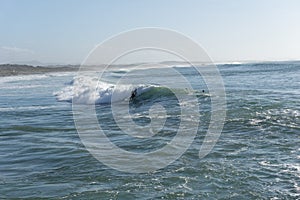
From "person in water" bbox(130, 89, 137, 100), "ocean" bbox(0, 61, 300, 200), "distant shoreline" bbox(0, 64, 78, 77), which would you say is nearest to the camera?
"ocean" bbox(0, 61, 300, 200)

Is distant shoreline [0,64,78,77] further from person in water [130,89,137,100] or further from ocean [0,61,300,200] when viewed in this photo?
ocean [0,61,300,200]

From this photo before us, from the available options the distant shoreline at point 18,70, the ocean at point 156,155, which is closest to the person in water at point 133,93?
the ocean at point 156,155

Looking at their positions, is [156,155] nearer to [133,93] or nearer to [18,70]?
[133,93]

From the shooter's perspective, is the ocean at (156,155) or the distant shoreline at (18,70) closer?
the ocean at (156,155)

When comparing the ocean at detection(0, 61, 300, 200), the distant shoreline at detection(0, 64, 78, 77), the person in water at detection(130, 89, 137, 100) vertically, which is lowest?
the ocean at detection(0, 61, 300, 200)

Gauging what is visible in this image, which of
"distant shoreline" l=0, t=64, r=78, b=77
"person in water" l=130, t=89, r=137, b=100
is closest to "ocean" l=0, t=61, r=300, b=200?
"person in water" l=130, t=89, r=137, b=100

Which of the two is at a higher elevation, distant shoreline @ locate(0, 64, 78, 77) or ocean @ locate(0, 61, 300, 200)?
distant shoreline @ locate(0, 64, 78, 77)

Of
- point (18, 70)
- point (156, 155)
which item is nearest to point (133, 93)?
point (156, 155)

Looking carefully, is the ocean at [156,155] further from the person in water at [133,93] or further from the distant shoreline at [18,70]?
the distant shoreline at [18,70]

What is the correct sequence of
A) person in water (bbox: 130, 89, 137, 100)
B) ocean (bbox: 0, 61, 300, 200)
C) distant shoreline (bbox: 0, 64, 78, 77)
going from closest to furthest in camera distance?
ocean (bbox: 0, 61, 300, 200) < person in water (bbox: 130, 89, 137, 100) < distant shoreline (bbox: 0, 64, 78, 77)

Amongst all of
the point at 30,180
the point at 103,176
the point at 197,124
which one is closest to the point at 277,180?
the point at 103,176

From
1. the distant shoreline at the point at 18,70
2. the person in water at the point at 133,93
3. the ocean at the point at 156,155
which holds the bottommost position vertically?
the ocean at the point at 156,155

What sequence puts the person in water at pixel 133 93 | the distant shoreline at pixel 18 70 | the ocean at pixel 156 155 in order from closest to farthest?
1. the ocean at pixel 156 155
2. the person in water at pixel 133 93
3. the distant shoreline at pixel 18 70

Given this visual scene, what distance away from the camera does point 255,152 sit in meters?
7.46
